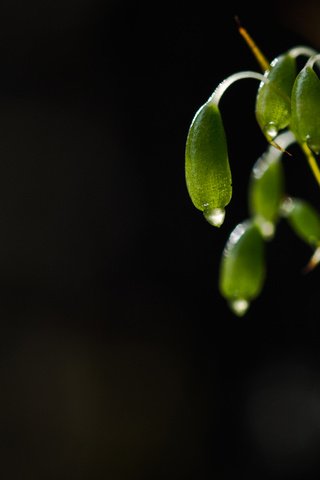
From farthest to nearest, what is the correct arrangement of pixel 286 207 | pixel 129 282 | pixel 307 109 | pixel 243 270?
pixel 129 282 → pixel 286 207 → pixel 243 270 → pixel 307 109

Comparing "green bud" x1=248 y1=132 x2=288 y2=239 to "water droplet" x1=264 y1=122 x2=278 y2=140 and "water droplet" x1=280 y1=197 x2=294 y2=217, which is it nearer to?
"water droplet" x1=280 y1=197 x2=294 y2=217

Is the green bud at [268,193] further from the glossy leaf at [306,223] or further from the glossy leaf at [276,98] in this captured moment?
the glossy leaf at [276,98]

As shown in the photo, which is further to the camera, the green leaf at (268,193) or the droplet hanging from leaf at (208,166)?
the green leaf at (268,193)

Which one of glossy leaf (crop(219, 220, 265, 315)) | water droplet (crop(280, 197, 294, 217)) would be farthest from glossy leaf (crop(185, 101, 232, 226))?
water droplet (crop(280, 197, 294, 217))

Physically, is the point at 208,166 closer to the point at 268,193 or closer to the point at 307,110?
the point at 307,110

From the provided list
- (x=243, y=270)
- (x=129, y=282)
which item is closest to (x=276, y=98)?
(x=243, y=270)

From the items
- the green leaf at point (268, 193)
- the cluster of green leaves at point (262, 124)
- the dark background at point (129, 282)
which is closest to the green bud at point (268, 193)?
the green leaf at point (268, 193)
